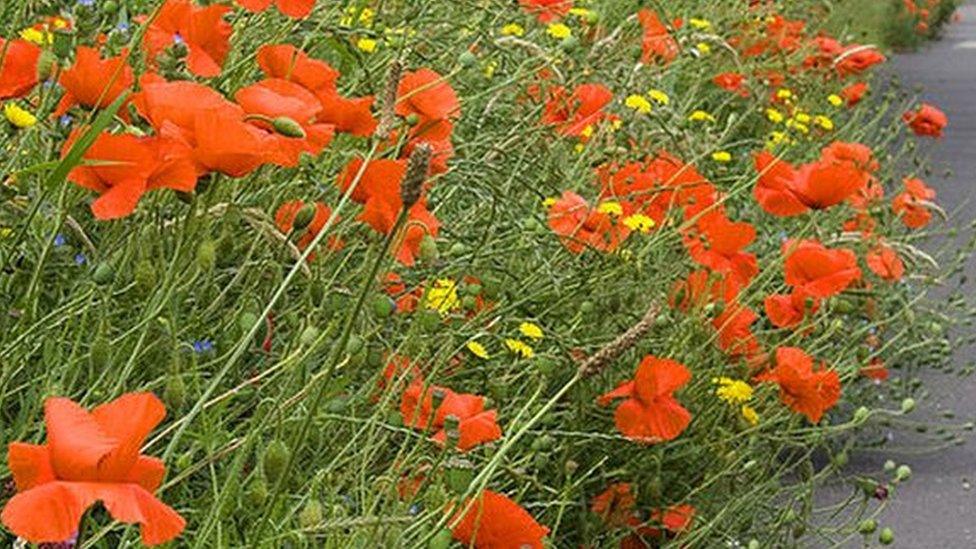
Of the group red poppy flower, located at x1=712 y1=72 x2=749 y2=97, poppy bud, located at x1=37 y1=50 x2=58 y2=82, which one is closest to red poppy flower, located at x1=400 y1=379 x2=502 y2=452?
poppy bud, located at x1=37 y1=50 x2=58 y2=82

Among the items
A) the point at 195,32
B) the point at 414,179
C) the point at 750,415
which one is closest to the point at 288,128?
the point at 195,32

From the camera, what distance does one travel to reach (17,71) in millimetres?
2256

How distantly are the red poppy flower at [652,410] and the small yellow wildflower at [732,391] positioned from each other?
0.41 meters

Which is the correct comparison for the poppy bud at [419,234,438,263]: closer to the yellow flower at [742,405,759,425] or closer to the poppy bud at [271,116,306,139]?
the poppy bud at [271,116,306,139]

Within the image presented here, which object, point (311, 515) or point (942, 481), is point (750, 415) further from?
point (311, 515)

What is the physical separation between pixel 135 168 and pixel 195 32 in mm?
506

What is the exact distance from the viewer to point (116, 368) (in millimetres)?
2557

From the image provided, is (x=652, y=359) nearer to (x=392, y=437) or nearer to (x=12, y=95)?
(x=392, y=437)

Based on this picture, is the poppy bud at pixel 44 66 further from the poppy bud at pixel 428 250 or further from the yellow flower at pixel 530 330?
the yellow flower at pixel 530 330

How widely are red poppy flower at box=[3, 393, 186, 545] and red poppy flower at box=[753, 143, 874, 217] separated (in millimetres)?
2001

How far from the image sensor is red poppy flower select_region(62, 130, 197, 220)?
6.28 feet

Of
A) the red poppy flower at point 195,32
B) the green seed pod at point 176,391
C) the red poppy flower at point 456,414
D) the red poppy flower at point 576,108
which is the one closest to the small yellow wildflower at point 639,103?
the red poppy flower at point 576,108

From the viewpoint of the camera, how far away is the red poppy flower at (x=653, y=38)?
517 centimetres

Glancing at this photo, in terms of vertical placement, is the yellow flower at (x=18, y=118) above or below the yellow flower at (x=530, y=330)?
above
